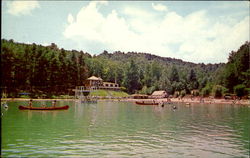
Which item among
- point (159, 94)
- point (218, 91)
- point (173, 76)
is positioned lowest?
point (159, 94)

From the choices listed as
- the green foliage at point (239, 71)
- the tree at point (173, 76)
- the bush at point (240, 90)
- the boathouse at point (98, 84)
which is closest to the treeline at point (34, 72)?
the boathouse at point (98, 84)

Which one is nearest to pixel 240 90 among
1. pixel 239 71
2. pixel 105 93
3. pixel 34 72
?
pixel 239 71

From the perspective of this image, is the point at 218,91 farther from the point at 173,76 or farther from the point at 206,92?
the point at 173,76

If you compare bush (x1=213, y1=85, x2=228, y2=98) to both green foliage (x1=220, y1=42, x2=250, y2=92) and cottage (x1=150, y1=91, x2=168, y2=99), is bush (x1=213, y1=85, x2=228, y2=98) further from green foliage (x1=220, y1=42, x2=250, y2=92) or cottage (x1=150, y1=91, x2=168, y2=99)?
cottage (x1=150, y1=91, x2=168, y2=99)

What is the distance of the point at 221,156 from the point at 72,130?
1554cm

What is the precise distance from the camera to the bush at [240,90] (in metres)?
93.9

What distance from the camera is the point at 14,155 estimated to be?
1808cm

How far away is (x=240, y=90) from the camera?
9488 centimetres

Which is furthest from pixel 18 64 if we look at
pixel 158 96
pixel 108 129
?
pixel 108 129

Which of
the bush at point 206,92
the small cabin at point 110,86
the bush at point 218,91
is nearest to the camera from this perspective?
the bush at point 218,91

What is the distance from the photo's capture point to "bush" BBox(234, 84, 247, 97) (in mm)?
93938

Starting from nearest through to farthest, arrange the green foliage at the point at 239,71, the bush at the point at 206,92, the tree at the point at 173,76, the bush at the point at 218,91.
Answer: the green foliage at the point at 239,71, the bush at the point at 218,91, the bush at the point at 206,92, the tree at the point at 173,76

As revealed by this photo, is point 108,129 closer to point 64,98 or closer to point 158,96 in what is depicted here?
point 64,98

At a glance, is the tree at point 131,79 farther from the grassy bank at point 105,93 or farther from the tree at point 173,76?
Result: the tree at point 173,76
